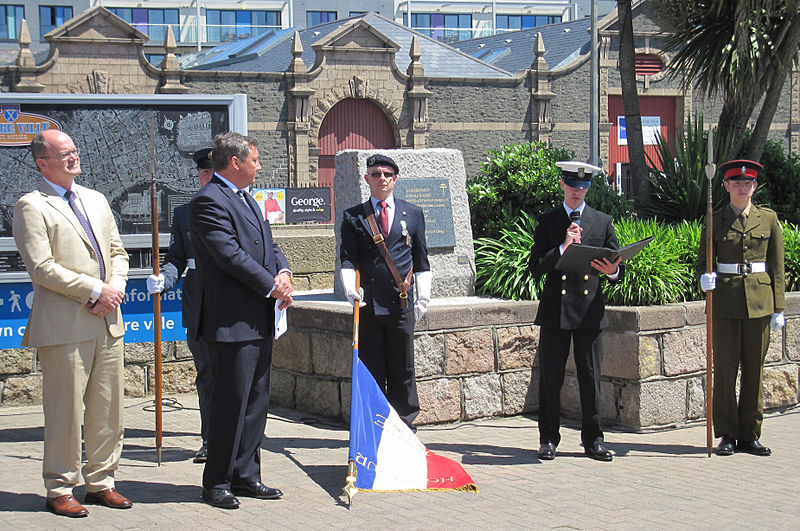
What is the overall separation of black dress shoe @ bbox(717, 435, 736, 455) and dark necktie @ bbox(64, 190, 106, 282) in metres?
4.29

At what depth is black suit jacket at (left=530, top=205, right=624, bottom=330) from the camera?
6.73 meters

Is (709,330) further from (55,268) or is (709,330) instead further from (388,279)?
(55,268)

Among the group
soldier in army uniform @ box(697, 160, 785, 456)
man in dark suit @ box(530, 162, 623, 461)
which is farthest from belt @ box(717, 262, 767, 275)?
man in dark suit @ box(530, 162, 623, 461)

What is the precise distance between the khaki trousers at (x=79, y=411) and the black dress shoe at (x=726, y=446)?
4.05m

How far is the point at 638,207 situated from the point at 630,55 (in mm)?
1729

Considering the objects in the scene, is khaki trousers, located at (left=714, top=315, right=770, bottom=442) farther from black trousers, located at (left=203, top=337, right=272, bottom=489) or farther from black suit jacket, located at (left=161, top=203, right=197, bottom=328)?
black suit jacket, located at (left=161, top=203, right=197, bottom=328)

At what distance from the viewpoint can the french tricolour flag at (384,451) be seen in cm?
584

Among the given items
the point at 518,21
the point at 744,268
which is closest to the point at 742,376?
the point at 744,268

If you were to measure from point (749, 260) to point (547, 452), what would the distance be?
1975 mm

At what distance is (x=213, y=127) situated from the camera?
8.58 meters

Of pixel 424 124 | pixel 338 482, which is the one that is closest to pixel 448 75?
pixel 424 124

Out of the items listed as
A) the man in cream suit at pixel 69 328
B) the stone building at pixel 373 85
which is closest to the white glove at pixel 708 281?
the man in cream suit at pixel 69 328

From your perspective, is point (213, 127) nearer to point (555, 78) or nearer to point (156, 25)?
point (555, 78)

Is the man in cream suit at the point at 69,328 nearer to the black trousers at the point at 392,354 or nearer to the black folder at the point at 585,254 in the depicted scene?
the black trousers at the point at 392,354
